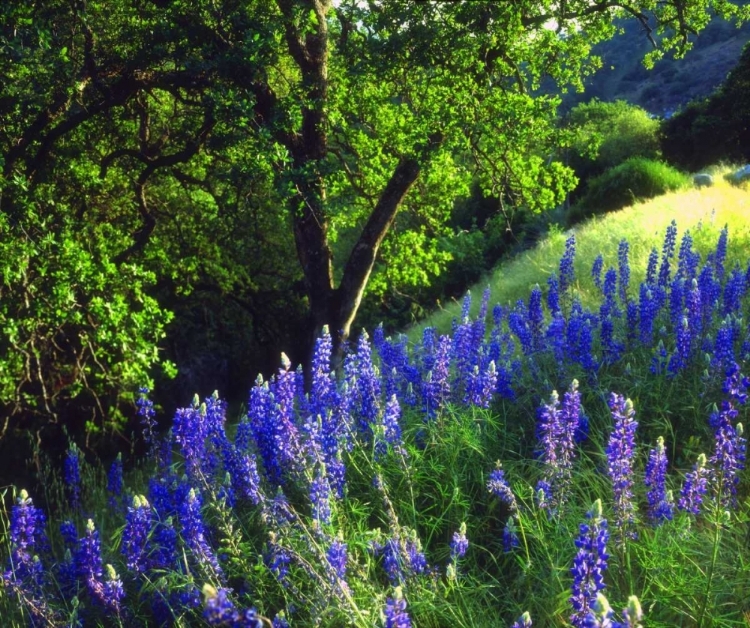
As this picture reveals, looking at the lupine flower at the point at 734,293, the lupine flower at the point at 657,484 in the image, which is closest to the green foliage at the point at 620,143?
the lupine flower at the point at 734,293

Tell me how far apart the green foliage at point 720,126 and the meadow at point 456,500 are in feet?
79.3

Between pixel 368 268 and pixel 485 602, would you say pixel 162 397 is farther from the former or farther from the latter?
pixel 485 602

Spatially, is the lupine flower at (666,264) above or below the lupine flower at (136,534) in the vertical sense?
below

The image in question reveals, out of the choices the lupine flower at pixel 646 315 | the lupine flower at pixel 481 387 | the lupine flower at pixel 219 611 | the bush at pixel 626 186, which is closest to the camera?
the lupine flower at pixel 219 611

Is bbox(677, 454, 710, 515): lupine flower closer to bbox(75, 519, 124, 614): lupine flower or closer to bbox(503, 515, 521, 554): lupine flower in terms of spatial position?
bbox(503, 515, 521, 554): lupine flower

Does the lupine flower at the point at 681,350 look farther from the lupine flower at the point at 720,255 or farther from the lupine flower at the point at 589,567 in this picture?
the lupine flower at the point at 589,567

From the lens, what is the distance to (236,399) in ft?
67.2

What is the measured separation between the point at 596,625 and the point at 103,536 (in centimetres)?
423

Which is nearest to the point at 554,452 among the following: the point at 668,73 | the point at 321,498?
the point at 321,498

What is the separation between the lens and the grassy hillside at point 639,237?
32.1 ft

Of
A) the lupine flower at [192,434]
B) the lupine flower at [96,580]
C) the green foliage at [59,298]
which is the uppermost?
the green foliage at [59,298]

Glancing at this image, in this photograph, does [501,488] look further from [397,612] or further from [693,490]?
[397,612]

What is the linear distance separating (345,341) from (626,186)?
57.1 feet

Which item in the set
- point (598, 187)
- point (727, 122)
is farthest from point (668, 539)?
point (727, 122)
